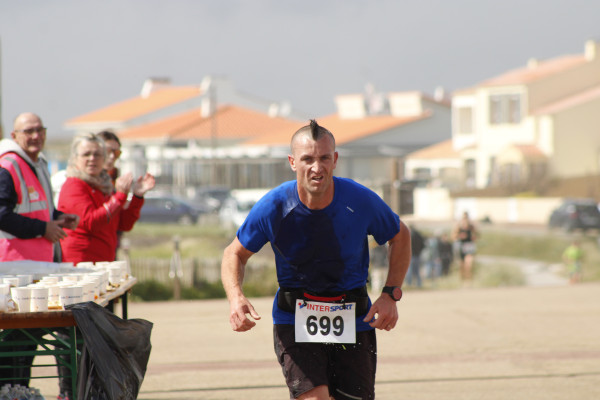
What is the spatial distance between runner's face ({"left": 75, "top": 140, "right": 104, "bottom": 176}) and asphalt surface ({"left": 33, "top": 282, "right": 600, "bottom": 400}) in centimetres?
185

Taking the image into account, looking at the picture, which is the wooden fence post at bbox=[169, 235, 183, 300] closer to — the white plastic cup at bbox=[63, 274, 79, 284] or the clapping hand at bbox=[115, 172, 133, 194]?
the clapping hand at bbox=[115, 172, 133, 194]

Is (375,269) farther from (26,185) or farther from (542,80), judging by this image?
(542,80)

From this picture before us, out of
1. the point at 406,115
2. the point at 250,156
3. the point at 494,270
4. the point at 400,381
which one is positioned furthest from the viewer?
the point at 406,115

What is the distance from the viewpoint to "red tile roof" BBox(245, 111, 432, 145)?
3027 inches

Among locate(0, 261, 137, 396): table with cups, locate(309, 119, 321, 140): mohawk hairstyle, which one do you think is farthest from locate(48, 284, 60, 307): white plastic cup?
locate(309, 119, 321, 140): mohawk hairstyle

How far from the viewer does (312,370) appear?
523cm

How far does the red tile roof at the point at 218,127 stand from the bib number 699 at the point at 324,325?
252ft

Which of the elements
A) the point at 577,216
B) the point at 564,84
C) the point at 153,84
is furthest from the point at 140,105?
the point at 577,216

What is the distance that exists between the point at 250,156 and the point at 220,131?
1737 centimetres

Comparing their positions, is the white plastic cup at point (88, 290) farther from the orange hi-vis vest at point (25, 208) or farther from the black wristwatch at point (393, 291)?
the black wristwatch at point (393, 291)

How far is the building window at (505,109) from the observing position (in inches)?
2552

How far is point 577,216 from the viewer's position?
1658 inches

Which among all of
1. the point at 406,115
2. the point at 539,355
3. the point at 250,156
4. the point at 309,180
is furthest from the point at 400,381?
the point at 406,115

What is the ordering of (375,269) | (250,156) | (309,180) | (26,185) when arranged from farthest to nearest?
(250,156), (375,269), (26,185), (309,180)
